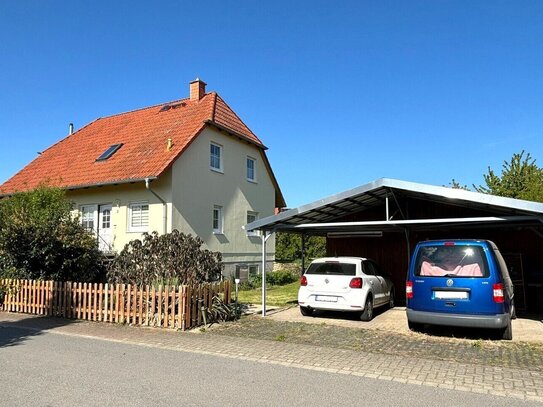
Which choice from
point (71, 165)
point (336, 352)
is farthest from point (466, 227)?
point (71, 165)

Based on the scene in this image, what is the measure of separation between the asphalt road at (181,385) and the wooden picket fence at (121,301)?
2664 millimetres

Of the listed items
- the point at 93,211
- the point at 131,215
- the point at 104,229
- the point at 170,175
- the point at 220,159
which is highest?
the point at 220,159

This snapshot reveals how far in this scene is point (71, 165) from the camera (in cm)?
2302

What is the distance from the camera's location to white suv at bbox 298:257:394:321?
11.3m

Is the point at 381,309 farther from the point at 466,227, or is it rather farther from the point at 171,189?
the point at 171,189

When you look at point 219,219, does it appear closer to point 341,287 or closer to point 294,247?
point 341,287

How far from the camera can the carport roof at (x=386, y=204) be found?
977 centimetres

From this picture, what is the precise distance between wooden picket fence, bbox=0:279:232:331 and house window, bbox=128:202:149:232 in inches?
268

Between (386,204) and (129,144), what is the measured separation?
1421 cm

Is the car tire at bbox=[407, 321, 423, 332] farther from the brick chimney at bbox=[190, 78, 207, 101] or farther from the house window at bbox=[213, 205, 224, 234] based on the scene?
the brick chimney at bbox=[190, 78, 207, 101]

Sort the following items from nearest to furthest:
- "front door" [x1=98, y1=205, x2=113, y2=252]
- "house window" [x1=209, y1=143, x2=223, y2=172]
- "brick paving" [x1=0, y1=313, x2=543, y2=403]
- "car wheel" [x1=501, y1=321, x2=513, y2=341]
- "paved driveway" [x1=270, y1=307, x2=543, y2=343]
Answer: "brick paving" [x1=0, y1=313, x2=543, y2=403] → "car wheel" [x1=501, y1=321, x2=513, y2=341] → "paved driveway" [x1=270, y1=307, x2=543, y2=343] → "front door" [x1=98, y1=205, x2=113, y2=252] → "house window" [x1=209, y1=143, x2=223, y2=172]

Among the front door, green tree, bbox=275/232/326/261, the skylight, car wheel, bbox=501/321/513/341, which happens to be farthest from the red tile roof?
car wheel, bbox=501/321/513/341

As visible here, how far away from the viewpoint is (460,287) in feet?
29.2

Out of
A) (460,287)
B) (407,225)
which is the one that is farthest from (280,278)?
(460,287)
